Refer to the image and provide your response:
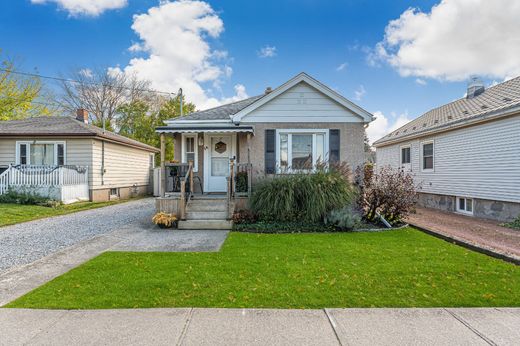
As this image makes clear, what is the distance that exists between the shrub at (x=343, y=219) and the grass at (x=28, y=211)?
10.1 meters

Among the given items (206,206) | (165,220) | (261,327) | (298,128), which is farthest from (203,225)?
(261,327)

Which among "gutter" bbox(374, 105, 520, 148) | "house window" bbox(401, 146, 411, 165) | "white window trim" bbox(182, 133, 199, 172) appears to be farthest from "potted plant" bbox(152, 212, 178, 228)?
"house window" bbox(401, 146, 411, 165)

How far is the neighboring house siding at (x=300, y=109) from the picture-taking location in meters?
10.4

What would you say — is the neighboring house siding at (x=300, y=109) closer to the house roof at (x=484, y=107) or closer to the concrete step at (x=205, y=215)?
the concrete step at (x=205, y=215)

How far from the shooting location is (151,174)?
2125 centimetres

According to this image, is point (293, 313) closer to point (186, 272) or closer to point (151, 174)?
point (186, 272)

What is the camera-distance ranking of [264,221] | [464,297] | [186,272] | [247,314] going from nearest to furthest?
1. [247,314]
2. [464,297]
3. [186,272]
4. [264,221]

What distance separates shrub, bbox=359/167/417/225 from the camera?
8.52 metres

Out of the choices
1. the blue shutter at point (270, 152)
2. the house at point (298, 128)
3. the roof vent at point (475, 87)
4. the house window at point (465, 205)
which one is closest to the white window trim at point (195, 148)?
the house at point (298, 128)

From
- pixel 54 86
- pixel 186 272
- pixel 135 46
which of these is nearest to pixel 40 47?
pixel 54 86

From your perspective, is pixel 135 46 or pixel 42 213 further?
pixel 135 46

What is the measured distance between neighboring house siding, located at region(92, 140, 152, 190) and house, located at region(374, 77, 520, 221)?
14977 mm

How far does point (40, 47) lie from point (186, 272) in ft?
82.6

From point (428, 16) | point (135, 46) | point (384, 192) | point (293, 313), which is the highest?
point (135, 46)
